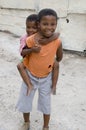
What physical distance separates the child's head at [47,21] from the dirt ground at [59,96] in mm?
1060

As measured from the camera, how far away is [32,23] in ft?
8.63

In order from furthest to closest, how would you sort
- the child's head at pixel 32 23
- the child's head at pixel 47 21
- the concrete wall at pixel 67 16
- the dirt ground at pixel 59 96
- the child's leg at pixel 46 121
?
the concrete wall at pixel 67 16 < the dirt ground at pixel 59 96 < the child's leg at pixel 46 121 < the child's head at pixel 32 23 < the child's head at pixel 47 21

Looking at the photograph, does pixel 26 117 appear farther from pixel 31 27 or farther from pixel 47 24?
pixel 47 24

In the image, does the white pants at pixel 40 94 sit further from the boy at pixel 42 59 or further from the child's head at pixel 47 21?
the child's head at pixel 47 21

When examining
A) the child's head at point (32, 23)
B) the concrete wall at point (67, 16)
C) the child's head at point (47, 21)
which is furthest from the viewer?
the concrete wall at point (67, 16)

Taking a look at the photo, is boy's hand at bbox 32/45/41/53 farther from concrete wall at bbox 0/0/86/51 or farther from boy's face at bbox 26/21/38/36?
concrete wall at bbox 0/0/86/51

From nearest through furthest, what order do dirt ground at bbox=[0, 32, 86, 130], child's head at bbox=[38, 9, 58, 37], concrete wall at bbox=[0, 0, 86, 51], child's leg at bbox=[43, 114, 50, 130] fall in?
child's head at bbox=[38, 9, 58, 37] → child's leg at bbox=[43, 114, 50, 130] → dirt ground at bbox=[0, 32, 86, 130] → concrete wall at bbox=[0, 0, 86, 51]

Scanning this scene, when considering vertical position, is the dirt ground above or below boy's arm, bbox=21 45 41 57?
below

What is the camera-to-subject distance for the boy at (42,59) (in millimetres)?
2484

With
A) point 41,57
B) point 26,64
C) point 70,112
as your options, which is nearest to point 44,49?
point 41,57

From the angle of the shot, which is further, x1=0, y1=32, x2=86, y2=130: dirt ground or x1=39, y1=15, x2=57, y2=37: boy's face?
x1=0, y1=32, x2=86, y2=130: dirt ground

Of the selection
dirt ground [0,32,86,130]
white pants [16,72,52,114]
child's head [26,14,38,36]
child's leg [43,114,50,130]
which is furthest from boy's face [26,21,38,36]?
→ dirt ground [0,32,86,130]

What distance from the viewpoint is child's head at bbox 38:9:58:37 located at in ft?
8.09

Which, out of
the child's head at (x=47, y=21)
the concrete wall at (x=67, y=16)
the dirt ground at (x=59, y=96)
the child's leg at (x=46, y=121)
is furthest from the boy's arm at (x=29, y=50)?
the concrete wall at (x=67, y=16)
